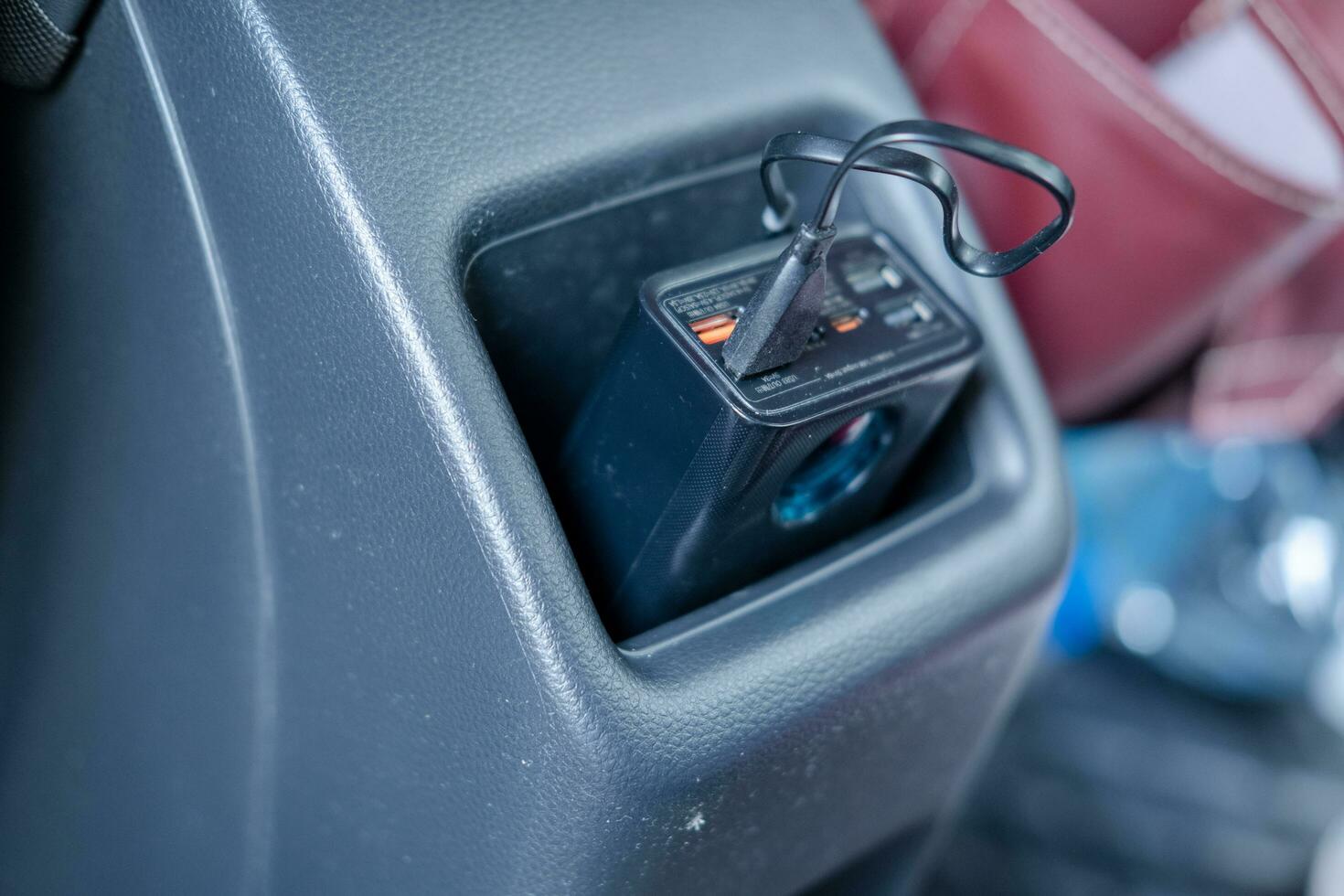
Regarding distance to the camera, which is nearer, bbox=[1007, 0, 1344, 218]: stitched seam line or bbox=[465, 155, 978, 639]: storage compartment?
bbox=[465, 155, 978, 639]: storage compartment

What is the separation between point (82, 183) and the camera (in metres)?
0.53

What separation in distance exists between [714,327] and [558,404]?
0.12 metres

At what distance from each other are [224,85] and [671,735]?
30cm

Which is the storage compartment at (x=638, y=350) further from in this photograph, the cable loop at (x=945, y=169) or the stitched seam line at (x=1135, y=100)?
the stitched seam line at (x=1135, y=100)

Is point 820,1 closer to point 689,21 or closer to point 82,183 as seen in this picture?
point 689,21

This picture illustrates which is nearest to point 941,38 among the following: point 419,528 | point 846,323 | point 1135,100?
point 1135,100

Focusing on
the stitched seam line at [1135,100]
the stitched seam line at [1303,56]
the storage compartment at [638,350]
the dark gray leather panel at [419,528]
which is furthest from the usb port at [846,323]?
the stitched seam line at [1303,56]

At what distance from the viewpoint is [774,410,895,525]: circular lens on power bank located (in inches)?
19.9

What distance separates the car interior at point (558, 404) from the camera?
44cm

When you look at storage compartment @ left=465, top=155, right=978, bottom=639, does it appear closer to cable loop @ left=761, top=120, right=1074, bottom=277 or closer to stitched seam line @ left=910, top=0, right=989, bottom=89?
cable loop @ left=761, top=120, right=1074, bottom=277

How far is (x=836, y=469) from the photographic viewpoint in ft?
1.71

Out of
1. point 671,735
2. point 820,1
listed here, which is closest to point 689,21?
point 820,1

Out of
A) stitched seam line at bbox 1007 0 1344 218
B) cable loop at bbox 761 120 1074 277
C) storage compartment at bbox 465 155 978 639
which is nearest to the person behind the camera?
cable loop at bbox 761 120 1074 277

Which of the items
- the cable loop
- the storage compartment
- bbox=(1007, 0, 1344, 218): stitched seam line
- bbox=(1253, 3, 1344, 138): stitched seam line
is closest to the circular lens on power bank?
the storage compartment
